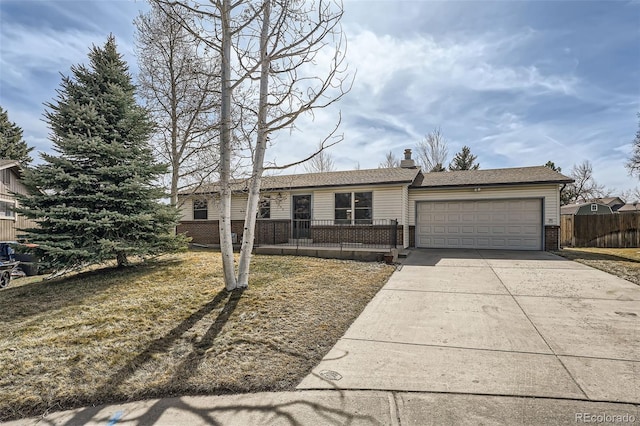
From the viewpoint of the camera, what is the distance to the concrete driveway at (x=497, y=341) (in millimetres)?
2994

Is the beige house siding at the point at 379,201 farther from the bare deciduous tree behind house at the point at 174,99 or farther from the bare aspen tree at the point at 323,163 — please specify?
the bare aspen tree at the point at 323,163

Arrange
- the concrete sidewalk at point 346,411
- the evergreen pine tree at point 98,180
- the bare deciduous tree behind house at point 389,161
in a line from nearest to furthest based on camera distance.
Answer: the concrete sidewalk at point 346,411, the evergreen pine tree at point 98,180, the bare deciduous tree behind house at point 389,161

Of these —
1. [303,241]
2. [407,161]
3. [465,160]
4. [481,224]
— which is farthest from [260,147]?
[465,160]

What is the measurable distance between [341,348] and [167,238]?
572cm

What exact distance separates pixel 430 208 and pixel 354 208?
3.26 meters

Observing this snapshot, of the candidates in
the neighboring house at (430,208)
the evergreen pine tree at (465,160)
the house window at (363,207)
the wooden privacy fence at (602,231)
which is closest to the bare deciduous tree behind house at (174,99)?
the neighboring house at (430,208)

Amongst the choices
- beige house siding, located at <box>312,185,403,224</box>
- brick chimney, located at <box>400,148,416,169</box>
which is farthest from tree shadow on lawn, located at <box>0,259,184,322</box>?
brick chimney, located at <box>400,148,416,169</box>

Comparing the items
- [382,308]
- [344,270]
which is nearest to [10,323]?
[382,308]

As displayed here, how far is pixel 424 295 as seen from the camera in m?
6.16

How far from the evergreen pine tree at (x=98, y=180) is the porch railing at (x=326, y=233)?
18.5 feet

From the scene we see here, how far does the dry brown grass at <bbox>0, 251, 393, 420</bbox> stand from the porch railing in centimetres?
575

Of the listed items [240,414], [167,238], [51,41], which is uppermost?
[51,41]

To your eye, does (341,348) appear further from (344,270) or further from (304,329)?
(344,270)

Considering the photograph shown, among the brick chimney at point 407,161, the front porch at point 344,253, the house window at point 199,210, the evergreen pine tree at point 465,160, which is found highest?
the evergreen pine tree at point 465,160
